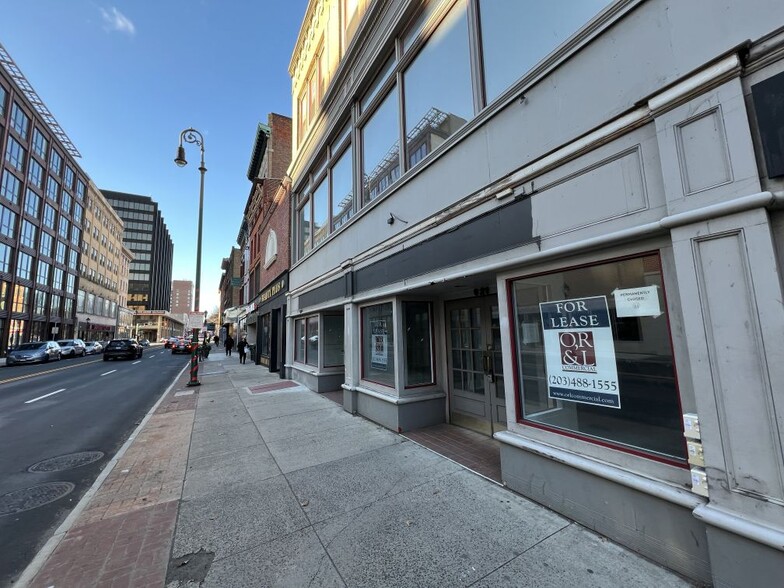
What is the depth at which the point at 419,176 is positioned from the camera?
19.7ft

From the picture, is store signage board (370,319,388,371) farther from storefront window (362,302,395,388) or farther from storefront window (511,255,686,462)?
storefront window (511,255,686,462)

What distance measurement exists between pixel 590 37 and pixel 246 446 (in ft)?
23.5

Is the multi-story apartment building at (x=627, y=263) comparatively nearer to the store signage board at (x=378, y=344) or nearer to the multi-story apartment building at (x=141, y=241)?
the store signage board at (x=378, y=344)

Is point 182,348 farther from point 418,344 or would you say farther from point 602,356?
point 602,356

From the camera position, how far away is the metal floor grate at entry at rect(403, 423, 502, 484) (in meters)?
4.60

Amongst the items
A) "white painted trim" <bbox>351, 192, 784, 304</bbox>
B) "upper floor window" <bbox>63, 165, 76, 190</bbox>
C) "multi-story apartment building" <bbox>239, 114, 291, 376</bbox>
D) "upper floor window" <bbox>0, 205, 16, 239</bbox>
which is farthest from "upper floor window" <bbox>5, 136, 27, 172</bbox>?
"white painted trim" <bbox>351, 192, 784, 304</bbox>

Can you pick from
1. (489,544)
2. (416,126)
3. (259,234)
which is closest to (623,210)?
(489,544)

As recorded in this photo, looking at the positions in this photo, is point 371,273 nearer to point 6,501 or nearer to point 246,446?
point 246,446

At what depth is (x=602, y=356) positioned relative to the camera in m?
3.31

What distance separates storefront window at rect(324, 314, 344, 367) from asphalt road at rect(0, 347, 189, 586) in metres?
4.89

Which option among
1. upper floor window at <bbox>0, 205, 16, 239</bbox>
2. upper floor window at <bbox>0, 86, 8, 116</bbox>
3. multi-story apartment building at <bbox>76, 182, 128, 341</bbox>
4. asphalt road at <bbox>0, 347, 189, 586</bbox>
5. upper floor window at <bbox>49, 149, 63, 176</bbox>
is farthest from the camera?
multi-story apartment building at <bbox>76, 182, 128, 341</bbox>

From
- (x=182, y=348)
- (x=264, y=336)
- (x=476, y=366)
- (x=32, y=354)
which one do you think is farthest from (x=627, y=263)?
(x=182, y=348)

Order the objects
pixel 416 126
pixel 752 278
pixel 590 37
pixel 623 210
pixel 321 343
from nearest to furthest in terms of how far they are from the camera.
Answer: pixel 752 278 → pixel 623 210 → pixel 590 37 → pixel 416 126 → pixel 321 343

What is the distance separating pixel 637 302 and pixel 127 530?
17.5 ft
